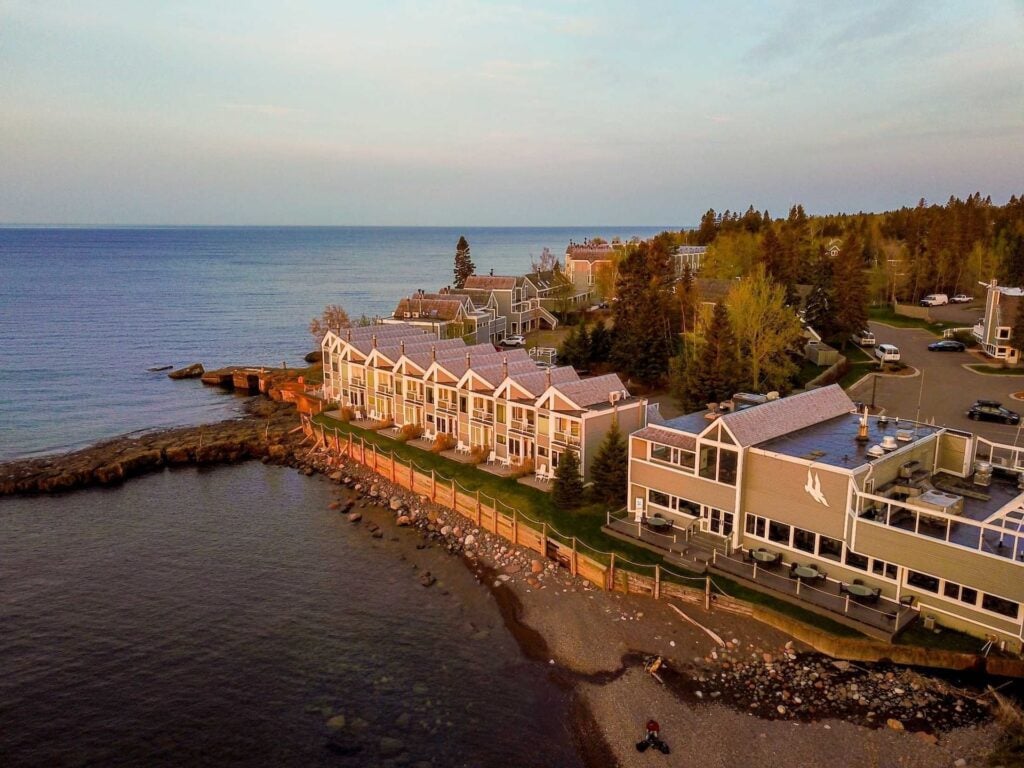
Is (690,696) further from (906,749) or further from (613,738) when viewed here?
(906,749)

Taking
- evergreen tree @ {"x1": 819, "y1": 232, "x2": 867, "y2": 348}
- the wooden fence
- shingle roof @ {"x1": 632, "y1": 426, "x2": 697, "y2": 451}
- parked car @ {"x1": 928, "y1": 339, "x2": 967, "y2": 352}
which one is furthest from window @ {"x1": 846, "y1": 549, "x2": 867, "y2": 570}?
parked car @ {"x1": 928, "y1": 339, "x2": 967, "y2": 352}

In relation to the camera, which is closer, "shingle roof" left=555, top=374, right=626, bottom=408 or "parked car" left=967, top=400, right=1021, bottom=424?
"shingle roof" left=555, top=374, right=626, bottom=408

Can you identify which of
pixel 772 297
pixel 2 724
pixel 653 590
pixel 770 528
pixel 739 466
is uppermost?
Result: pixel 772 297

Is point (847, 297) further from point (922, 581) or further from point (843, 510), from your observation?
point (922, 581)

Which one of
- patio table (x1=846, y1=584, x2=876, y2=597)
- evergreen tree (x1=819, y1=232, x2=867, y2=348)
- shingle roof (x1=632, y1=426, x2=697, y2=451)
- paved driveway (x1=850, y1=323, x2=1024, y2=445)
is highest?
evergreen tree (x1=819, y1=232, x2=867, y2=348)

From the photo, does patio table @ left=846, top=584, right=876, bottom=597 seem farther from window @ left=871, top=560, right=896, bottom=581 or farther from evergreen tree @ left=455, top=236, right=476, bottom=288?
evergreen tree @ left=455, top=236, right=476, bottom=288

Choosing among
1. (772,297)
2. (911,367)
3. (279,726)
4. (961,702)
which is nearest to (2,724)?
(279,726)

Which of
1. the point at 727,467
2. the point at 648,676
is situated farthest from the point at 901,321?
the point at 648,676
